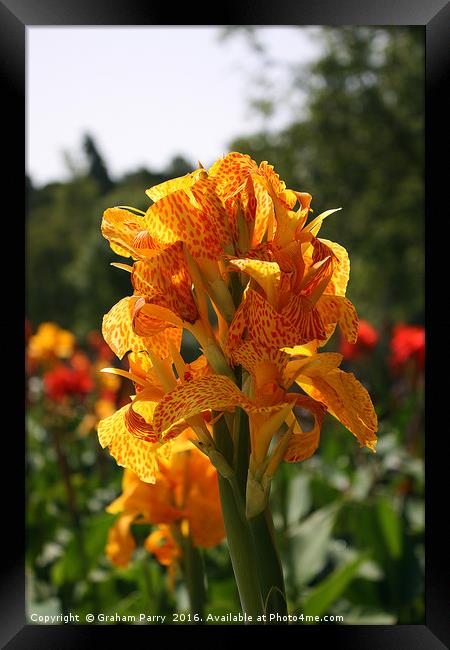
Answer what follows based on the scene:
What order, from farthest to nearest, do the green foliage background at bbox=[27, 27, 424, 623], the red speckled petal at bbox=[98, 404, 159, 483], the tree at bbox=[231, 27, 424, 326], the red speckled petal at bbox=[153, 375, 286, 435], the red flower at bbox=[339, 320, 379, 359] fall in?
the tree at bbox=[231, 27, 424, 326], the red flower at bbox=[339, 320, 379, 359], the green foliage background at bbox=[27, 27, 424, 623], the red speckled petal at bbox=[98, 404, 159, 483], the red speckled petal at bbox=[153, 375, 286, 435]

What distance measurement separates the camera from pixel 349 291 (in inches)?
349

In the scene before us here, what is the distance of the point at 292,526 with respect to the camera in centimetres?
201

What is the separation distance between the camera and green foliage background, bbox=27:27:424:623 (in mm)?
1806

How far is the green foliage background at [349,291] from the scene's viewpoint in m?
1.81

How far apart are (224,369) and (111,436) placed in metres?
0.16

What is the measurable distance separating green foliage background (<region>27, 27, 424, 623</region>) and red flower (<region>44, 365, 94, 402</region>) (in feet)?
1.21

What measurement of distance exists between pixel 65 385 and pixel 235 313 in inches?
89.4

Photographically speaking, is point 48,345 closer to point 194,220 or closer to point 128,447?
point 128,447

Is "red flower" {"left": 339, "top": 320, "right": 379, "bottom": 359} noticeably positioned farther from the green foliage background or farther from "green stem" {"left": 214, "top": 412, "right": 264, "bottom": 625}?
"green stem" {"left": 214, "top": 412, "right": 264, "bottom": 625}

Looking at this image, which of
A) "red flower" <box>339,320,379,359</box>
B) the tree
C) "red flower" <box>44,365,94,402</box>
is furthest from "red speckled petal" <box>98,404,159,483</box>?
the tree
